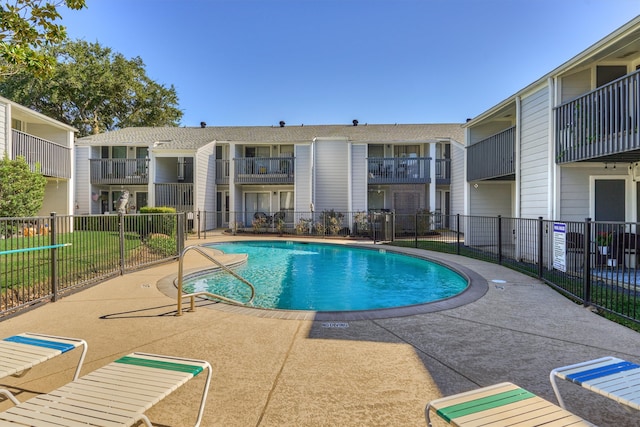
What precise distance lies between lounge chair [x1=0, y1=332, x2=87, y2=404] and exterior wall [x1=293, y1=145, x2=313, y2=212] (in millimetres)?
19280

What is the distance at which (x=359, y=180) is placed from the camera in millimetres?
22266

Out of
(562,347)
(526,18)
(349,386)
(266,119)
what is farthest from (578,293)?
(266,119)

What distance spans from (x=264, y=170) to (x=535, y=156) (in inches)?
610

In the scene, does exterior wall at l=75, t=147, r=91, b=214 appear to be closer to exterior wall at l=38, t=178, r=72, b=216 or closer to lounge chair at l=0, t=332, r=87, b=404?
exterior wall at l=38, t=178, r=72, b=216

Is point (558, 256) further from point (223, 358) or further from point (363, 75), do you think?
point (363, 75)

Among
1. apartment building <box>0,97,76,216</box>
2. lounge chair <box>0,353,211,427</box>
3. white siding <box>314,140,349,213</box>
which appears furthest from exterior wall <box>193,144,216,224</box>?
lounge chair <box>0,353,211,427</box>

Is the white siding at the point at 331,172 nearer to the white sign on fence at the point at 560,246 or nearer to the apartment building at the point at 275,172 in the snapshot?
the apartment building at the point at 275,172

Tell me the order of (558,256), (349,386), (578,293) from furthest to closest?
(558,256) → (578,293) → (349,386)

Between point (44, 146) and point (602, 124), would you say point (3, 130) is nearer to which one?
point (44, 146)

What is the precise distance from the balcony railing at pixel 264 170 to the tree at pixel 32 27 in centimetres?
1503

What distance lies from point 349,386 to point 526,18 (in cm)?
1624

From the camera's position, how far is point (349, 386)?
10.8 feet

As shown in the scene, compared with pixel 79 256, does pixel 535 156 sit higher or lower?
higher

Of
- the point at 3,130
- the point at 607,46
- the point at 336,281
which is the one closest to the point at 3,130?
the point at 3,130
